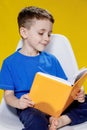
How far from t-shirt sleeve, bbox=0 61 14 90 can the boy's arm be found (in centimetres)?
2

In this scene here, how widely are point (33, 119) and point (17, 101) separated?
0.32 feet

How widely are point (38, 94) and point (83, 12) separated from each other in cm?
128

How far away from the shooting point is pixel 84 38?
2303mm

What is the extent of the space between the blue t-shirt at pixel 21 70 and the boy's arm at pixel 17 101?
3cm

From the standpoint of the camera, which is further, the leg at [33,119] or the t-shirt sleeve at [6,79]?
the t-shirt sleeve at [6,79]

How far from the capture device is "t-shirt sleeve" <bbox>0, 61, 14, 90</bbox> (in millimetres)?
1278

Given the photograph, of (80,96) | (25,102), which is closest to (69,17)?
(80,96)

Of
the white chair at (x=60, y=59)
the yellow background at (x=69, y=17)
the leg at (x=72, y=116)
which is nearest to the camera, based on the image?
the leg at (x=72, y=116)

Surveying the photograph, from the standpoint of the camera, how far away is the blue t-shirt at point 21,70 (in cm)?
129

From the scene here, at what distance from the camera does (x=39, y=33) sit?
1.31 meters

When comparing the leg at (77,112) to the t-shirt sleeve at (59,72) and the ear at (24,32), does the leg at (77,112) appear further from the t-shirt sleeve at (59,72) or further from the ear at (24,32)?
the ear at (24,32)

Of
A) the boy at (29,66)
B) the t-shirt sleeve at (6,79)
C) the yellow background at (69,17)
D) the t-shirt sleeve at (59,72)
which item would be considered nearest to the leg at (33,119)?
the boy at (29,66)

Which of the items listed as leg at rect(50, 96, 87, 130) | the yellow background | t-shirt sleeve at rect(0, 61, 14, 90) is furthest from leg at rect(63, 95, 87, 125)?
the yellow background

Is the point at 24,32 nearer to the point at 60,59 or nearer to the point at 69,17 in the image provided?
the point at 60,59
